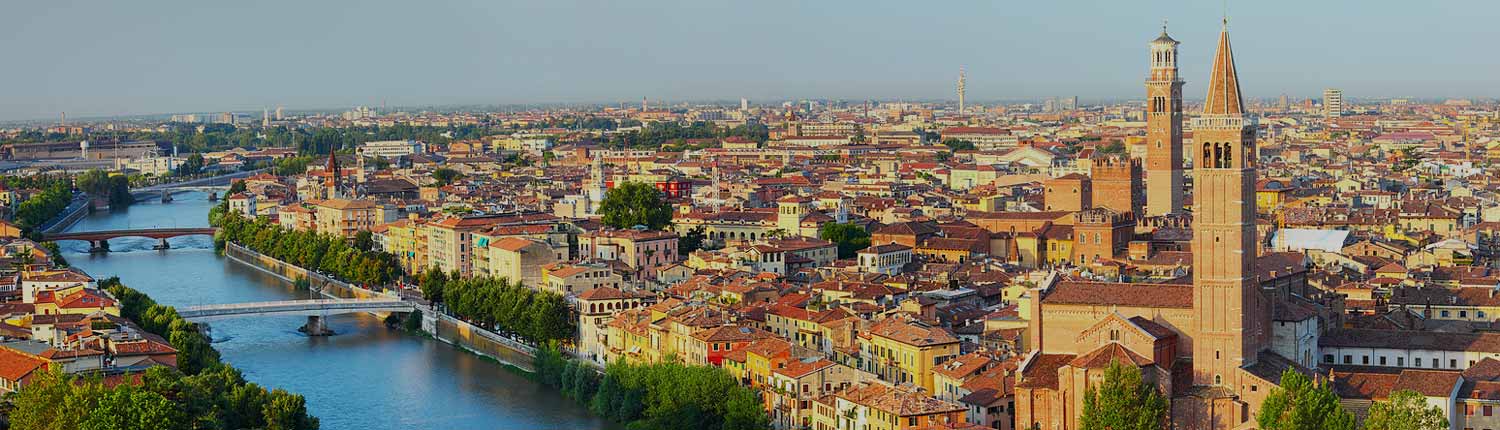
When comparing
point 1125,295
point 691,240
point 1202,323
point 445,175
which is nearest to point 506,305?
point 691,240

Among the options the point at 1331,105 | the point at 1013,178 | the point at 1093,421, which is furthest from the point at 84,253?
the point at 1331,105

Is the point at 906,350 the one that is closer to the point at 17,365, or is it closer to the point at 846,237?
the point at 17,365

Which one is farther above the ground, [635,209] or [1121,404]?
[635,209]

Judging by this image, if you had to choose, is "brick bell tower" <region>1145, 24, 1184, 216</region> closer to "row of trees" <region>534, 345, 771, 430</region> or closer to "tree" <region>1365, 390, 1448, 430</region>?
"row of trees" <region>534, 345, 771, 430</region>

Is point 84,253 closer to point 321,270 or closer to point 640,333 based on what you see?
point 321,270

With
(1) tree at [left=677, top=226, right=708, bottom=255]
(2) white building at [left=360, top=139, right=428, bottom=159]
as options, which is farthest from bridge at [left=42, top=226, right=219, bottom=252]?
(2) white building at [left=360, top=139, right=428, bottom=159]
